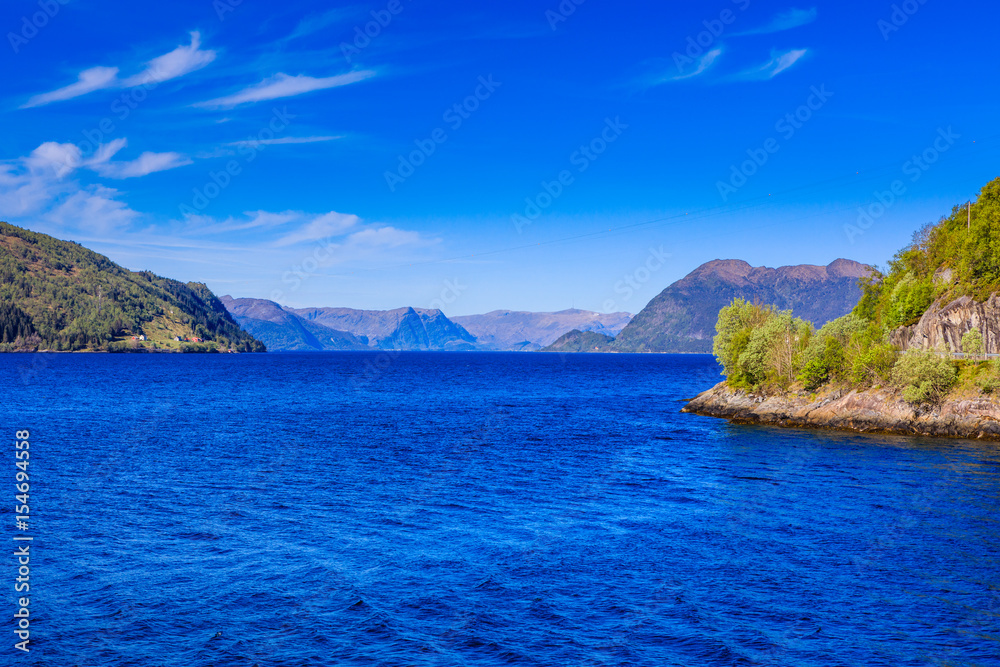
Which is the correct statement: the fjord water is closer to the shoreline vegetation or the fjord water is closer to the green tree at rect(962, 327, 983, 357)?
the shoreline vegetation

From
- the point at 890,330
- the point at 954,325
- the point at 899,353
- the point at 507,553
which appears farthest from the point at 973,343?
the point at 507,553

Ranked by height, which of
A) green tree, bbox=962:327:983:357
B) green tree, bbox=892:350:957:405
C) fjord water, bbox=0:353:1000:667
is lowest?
fjord water, bbox=0:353:1000:667

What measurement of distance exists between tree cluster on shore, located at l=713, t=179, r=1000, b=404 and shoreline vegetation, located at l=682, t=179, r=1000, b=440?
5.7 inches

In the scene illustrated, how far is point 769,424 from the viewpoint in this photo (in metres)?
79.4

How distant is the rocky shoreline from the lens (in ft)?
210

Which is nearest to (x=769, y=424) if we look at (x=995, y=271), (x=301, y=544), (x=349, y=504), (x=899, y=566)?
(x=995, y=271)

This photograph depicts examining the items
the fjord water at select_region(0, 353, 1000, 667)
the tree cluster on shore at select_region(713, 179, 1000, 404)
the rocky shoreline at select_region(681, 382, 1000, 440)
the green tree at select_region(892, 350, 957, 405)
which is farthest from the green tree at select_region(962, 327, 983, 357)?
the fjord water at select_region(0, 353, 1000, 667)

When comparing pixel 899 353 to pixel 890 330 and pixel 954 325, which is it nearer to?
pixel 954 325

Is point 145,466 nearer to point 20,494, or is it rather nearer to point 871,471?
point 20,494

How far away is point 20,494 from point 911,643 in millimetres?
46391

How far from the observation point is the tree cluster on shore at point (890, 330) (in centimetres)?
6819

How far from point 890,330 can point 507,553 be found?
2957 inches

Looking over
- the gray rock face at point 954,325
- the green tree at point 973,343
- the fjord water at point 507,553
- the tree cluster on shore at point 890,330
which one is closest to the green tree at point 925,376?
the tree cluster on shore at point 890,330

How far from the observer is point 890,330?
8294cm
